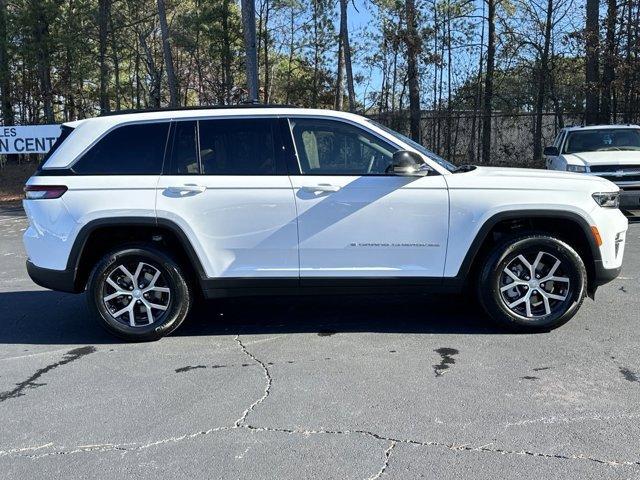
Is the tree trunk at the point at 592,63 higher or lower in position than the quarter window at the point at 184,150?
higher

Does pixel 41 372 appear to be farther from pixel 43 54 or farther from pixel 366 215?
pixel 43 54

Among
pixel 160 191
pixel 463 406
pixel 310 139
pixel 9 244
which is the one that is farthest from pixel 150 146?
pixel 9 244

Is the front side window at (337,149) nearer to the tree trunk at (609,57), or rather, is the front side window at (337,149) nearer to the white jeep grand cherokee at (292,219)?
the white jeep grand cherokee at (292,219)

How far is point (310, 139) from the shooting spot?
523 centimetres

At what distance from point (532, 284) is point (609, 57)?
1644 centimetres

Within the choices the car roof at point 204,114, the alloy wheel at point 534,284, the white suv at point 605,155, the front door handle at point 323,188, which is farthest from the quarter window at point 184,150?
the white suv at point 605,155

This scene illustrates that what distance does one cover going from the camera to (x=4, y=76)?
92.3 ft

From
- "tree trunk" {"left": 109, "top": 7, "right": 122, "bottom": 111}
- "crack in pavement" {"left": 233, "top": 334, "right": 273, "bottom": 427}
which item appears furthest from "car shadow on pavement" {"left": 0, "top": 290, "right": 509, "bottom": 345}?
"tree trunk" {"left": 109, "top": 7, "right": 122, "bottom": 111}

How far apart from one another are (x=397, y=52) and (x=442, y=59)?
5.68 ft

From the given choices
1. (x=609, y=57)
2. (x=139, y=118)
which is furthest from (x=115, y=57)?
(x=139, y=118)

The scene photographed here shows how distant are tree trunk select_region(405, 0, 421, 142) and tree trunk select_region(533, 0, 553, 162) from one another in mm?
3964

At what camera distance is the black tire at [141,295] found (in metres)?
5.15

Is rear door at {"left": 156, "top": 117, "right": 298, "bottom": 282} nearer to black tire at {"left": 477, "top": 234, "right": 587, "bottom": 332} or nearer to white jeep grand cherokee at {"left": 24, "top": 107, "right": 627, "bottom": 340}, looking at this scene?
white jeep grand cherokee at {"left": 24, "top": 107, "right": 627, "bottom": 340}

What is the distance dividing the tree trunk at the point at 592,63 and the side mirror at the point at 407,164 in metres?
16.6
